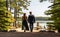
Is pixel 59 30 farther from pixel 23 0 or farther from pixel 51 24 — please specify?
pixel 23 0

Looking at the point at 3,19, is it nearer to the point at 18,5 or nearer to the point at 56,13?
the point at 56,13

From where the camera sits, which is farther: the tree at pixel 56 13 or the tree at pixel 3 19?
the tree at pixel 3 19

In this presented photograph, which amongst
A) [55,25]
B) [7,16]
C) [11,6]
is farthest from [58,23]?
[11,6]

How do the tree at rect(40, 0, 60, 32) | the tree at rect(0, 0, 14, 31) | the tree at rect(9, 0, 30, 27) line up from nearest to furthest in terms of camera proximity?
the tree at rect(40, 0, 60, 32), the tree at rect(0, 0, 14, 31), the tree at rect(9, 0, 30, 27)

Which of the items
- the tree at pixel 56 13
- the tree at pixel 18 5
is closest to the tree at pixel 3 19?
the tree at pixel 56 13

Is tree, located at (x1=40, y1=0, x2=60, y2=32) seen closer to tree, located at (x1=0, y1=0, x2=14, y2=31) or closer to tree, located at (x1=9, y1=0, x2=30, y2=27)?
tree, located at (x1=0, y1=0, x2=14, y2=31)

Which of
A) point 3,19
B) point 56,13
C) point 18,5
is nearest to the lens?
point 56,13

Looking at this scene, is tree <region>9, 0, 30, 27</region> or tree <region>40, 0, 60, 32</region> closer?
tree <region>40, 0, 60, 32</region>

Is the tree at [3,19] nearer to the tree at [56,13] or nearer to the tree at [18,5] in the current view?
the tree at [56,13]

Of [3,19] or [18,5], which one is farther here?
[18,5]

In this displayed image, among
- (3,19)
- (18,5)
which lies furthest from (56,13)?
(18,5)

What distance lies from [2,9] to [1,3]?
0.63 metres

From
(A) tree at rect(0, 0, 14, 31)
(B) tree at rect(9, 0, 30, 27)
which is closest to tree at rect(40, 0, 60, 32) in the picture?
(A) tree at rect(0, 0, 14, 31)

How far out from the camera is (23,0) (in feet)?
110
